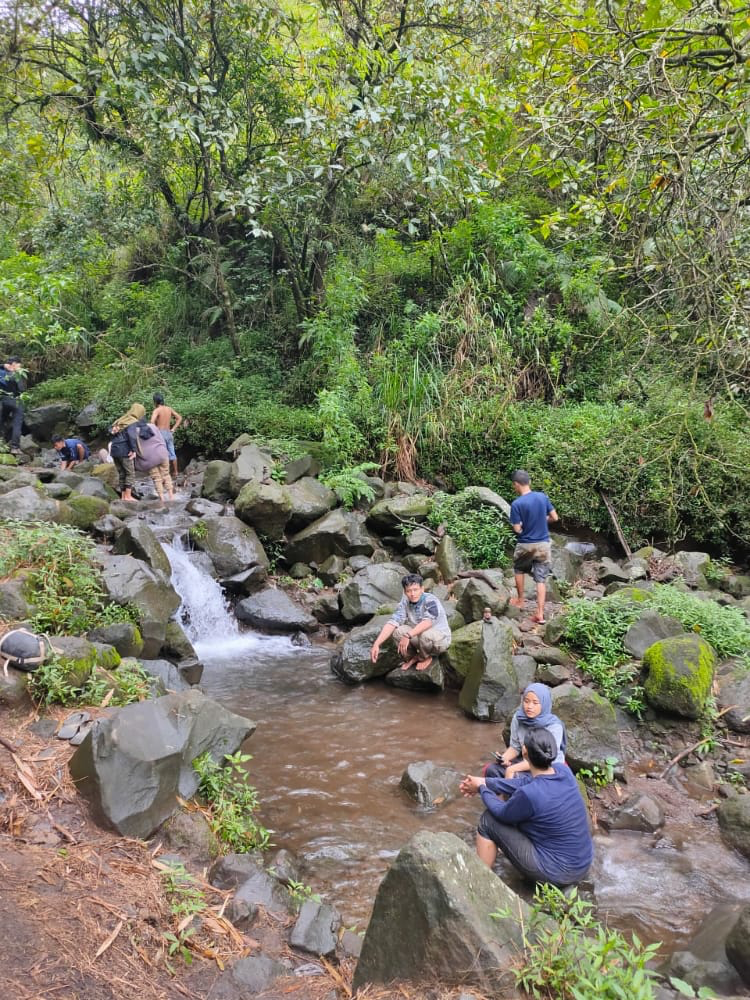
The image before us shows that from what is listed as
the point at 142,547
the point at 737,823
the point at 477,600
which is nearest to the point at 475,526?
the point at 477,600

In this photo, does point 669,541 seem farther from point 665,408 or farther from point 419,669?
point 419,669

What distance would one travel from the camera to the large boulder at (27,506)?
744 cm

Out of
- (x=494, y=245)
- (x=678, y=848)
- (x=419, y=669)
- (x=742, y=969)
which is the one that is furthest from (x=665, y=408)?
(x=742, y=969)

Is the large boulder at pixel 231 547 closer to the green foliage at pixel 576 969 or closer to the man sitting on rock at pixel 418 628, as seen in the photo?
the man sitting on rock at pixel 418 628

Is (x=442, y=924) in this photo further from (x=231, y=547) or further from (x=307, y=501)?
(x=307, y=501)

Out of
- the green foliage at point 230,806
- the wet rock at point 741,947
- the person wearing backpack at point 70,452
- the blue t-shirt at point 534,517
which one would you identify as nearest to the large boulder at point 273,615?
the blue t-shirt at point 534,517

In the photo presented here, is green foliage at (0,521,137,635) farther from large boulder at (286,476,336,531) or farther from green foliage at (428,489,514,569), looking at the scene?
green foliage at (428,489,514,569)

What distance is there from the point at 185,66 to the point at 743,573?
12778 millimetres

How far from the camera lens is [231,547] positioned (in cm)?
959

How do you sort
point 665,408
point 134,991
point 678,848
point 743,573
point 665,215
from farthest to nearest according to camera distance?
1. point 665,408
2. point 743,573
3. point 665,215
4. point 678,848
5. point 134,991

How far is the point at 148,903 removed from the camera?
3342mm

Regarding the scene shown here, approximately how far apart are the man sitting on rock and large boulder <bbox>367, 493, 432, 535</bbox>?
3.20m

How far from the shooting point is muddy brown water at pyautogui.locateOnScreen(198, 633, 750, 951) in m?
4.32

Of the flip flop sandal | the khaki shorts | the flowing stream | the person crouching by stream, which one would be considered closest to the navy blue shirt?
the person crouching by stream
